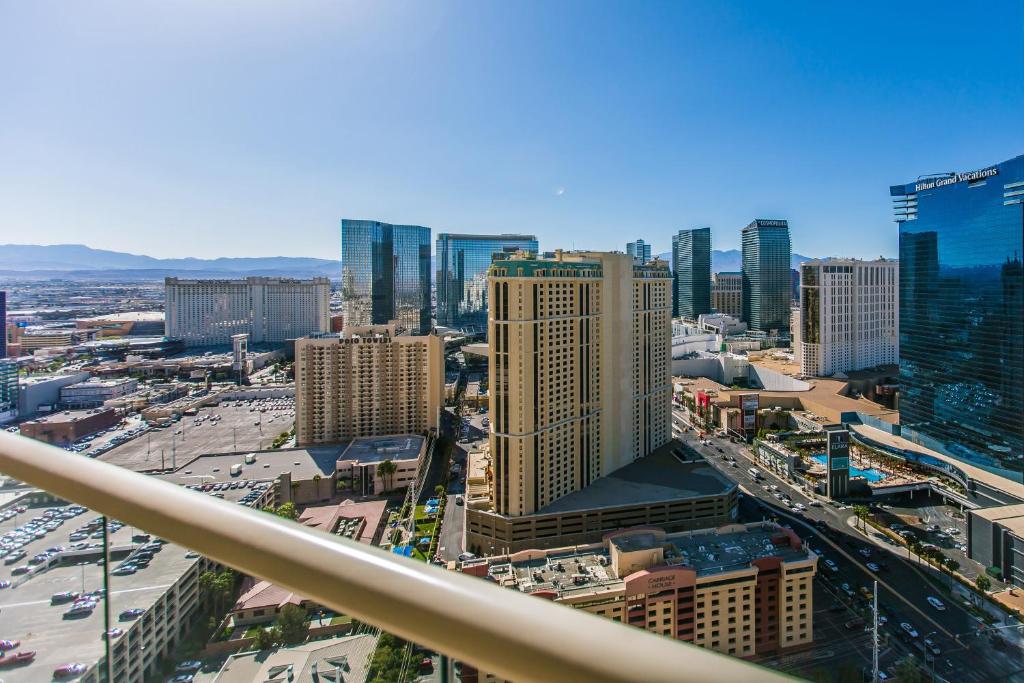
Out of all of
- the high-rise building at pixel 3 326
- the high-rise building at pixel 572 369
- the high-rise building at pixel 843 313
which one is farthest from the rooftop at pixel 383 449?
the high-rise building at pixel 843 313

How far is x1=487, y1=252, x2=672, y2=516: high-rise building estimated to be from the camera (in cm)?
588

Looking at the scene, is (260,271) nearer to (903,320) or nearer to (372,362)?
(372,362)

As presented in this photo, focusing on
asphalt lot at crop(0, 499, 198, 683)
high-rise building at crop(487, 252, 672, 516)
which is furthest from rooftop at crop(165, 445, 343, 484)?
asphalt lot at crop(0, 499, 198, 683)

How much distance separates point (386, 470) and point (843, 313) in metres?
11.7

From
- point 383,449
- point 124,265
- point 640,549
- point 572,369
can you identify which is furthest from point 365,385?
point 124,265

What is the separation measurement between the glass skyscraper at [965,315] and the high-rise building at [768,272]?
39.0 ft

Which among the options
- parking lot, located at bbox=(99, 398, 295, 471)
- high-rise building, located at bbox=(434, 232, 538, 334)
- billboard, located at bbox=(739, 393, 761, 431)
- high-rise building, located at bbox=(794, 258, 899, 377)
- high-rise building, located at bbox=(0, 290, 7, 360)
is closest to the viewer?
parking lot, located at bbox=(99, 398, 295, 471)

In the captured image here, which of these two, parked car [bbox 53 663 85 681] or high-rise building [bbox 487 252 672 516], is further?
high-rise building [bbox 487 252 672 516]

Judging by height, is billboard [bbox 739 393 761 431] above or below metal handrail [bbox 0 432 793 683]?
below

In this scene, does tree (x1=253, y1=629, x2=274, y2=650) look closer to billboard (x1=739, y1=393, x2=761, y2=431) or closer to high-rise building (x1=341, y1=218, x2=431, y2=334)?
billboard (x1=739, y1=393, x2=761, y2=431)

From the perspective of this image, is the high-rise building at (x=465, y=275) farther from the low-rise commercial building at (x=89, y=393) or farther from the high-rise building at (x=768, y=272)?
the low-rise commercial building at (x=89, y=393)

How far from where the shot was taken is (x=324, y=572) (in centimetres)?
27

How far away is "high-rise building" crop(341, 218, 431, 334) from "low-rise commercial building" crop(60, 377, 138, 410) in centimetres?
674

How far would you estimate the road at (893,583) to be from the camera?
13.9ft
